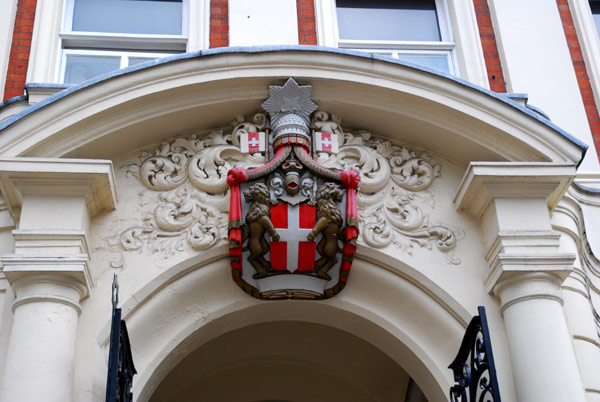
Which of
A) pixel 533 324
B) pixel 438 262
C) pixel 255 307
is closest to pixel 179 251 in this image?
pixel 255 307

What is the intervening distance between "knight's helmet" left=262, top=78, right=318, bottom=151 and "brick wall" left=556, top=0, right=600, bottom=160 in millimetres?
2723

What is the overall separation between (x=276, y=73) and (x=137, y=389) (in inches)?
99.1

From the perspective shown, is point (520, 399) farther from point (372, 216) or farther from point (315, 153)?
point (315, 153)

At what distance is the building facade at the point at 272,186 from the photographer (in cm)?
673

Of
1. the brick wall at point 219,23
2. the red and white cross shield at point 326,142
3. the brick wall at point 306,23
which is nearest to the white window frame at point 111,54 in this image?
the brick wall at point 219,23

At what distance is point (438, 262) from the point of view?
736 cm

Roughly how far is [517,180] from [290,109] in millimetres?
1761

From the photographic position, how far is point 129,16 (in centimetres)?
954

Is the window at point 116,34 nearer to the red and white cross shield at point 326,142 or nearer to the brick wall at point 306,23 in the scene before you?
the brick wall at point 306,23

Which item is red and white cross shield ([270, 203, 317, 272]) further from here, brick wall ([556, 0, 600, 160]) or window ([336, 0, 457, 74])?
brick wall ([556, 0, 600, 160])

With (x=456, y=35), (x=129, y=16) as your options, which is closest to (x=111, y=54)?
(x=129, y=16)

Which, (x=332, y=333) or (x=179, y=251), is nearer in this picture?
(x=179, y=251)

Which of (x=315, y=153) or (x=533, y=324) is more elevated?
(x=315, y=153)

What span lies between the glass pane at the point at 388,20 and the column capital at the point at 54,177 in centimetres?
336
